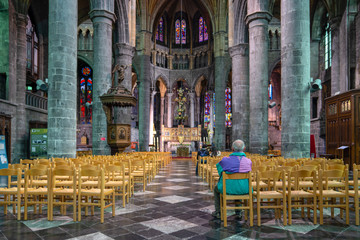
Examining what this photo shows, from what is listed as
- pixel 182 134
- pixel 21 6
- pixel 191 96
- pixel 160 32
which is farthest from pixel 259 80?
pixel 160 32

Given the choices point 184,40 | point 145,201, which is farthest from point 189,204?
point 184,40

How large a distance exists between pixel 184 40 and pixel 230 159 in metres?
37.8

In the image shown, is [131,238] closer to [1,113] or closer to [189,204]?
[189,204]

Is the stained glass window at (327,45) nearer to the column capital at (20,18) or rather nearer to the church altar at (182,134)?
the church altar at (182,134)

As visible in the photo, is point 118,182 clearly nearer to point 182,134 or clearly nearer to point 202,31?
point 182,134

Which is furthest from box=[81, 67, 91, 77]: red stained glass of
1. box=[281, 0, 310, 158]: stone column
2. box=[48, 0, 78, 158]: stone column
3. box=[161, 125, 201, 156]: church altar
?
box=[281, 0, 310, 158]: stone column

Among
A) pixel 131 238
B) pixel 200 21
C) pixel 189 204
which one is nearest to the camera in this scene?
pixel 131 238

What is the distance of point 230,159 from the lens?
191 inches

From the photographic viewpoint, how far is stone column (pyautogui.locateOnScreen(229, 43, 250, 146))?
66.5 feet

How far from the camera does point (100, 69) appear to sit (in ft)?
50.1

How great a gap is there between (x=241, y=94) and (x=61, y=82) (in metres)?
→ 13.2

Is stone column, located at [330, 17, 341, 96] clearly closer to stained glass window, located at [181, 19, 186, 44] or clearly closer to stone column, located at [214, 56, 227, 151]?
stone column, located at [214, 56, 227, 151]

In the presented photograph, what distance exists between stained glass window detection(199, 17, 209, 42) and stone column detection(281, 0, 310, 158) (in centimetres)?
2849

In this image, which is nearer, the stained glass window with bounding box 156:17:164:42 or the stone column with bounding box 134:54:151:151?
the stone column with bounding box 134:54:151:151
